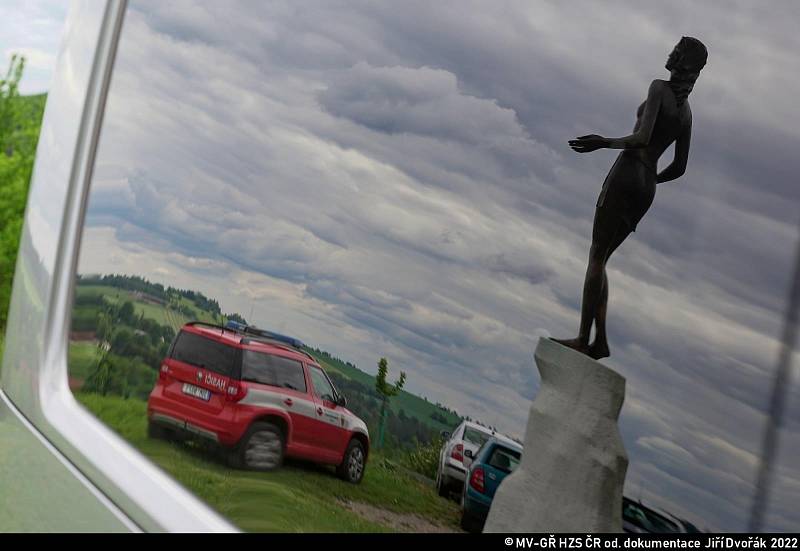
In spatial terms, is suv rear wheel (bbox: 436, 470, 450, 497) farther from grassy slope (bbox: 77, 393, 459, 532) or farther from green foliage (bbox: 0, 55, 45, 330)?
green foliage (bbox: 0, 55, 45, 330)

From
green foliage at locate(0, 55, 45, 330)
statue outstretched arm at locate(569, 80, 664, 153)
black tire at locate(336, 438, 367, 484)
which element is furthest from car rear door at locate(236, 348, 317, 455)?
green foliage at locate(0, 55, 45, 330)

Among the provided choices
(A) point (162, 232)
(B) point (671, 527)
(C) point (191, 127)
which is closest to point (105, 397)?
(A) point (162, 232)

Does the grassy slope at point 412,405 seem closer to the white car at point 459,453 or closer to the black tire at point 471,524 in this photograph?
the white car at point 459,453

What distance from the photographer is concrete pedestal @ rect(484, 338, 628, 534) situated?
1.21 metres

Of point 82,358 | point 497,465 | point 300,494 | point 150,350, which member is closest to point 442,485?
point 497,465

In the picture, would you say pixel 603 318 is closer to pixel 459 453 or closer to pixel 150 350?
pixel 459 453

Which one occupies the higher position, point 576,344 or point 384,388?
point 576,344

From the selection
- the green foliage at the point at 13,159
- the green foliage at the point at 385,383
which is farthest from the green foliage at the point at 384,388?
the green foliage at the point at 13,159

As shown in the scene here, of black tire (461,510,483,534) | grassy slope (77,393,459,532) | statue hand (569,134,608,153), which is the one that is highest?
statue hand (569,134,608,153)

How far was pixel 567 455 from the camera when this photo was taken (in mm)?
1278

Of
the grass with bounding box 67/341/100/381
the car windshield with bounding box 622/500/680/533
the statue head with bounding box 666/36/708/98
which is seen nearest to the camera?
the car windshield with bounding box 622/500/680/533

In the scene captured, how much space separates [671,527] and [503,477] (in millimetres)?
258

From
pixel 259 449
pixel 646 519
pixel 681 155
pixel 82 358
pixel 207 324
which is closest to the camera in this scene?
pixel 646 519

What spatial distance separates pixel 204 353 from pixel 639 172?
2.95 ft
